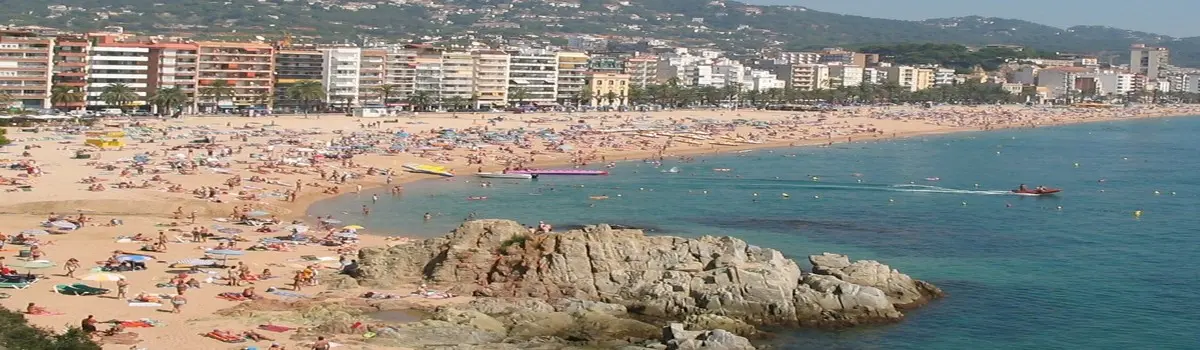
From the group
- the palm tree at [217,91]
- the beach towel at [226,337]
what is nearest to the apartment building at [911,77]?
the palm tree at [217,91]

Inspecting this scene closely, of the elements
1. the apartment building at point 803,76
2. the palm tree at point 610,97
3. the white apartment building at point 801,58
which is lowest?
the palm tree at point 610,97

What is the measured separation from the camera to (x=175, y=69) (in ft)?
255

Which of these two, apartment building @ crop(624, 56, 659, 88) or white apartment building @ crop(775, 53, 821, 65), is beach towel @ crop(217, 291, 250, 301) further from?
white apartment building @ crop(775, 53, 821, 65)

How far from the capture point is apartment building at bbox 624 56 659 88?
12193 cm

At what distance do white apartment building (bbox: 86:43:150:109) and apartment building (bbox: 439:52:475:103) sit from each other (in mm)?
23136

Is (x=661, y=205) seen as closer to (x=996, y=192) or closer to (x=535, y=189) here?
(x=535, y=189)

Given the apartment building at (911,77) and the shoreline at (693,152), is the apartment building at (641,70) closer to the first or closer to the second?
the shoreline at (693,152)

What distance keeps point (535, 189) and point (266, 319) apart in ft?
83.4

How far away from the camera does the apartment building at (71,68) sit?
72.7 meters

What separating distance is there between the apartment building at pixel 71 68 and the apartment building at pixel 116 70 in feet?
1.60

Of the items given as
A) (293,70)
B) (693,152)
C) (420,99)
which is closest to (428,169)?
(693,152)

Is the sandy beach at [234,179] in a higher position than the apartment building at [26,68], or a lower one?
lower

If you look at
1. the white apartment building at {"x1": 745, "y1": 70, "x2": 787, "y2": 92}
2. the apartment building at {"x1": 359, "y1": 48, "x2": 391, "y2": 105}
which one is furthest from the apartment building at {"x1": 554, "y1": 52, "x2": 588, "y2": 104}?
the white apartment building at {"x1": 745, "y1": 70, "x2": 787, "y2": 92}

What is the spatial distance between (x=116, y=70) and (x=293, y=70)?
1357 centimetres
